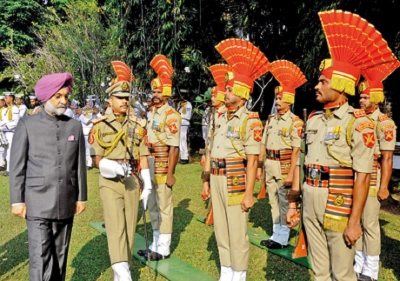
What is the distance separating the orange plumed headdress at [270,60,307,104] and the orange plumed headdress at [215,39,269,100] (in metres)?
1.45

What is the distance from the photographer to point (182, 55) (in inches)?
533

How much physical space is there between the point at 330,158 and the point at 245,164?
4.04 feet

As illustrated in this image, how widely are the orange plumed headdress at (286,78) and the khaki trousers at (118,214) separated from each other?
296cm

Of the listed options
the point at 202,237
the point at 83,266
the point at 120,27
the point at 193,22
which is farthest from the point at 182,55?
the point at 83,266

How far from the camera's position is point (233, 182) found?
4480 millimetres

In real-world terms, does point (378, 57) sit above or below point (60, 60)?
below

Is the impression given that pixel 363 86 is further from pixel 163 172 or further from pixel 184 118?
pixel 184 118

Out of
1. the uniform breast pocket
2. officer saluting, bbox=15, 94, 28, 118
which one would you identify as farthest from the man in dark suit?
officer saluting, bbox=15, 94, 28, 118

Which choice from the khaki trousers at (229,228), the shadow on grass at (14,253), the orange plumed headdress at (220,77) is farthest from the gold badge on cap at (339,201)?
the shadow on grass at (14,253)

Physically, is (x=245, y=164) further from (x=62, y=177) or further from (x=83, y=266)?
(x=83, y=266)

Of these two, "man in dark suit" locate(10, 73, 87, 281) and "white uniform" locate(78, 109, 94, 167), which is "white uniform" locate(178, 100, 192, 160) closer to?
"white uniform" locate(78, 109, 94, 167)

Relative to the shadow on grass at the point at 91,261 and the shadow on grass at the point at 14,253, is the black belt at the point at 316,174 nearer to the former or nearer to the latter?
the shadow on grass at the point at 91,261

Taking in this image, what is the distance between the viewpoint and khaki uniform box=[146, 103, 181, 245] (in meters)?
5.81

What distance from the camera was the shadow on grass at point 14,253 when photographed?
5471 mm
